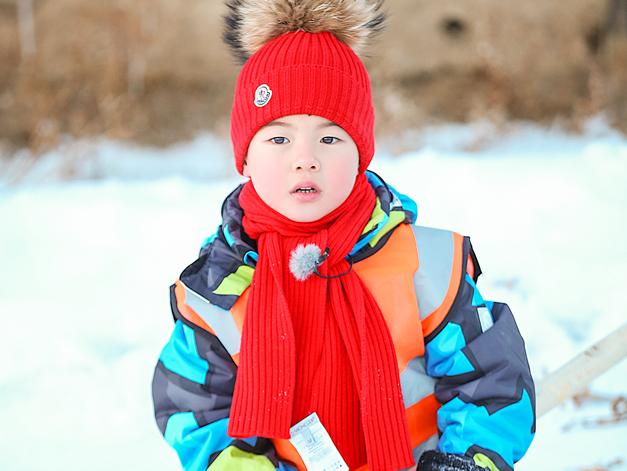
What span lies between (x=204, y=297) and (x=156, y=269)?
1.48m

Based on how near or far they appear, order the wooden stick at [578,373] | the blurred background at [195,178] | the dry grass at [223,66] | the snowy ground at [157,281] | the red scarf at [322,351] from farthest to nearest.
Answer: the dry grass at [223,66] → the blurred background at [195,178] → the snowy ground at [157,281] → the wooden stick at [578,373] → the red scarf at [322,351]

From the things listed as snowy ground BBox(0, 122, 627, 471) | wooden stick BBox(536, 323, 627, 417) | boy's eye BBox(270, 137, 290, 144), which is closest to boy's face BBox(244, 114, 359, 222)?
boy's eye BBox(270, 137, 290, 144)

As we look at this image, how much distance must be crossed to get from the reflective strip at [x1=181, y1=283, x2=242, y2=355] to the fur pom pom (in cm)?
47

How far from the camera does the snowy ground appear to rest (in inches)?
78.6

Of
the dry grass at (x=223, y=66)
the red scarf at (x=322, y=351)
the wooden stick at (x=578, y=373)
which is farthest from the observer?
the dry grass at (x=223, y=66)

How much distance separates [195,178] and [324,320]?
3.56 m

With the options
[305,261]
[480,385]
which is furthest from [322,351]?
[480,385]

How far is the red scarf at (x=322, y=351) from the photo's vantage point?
4.09 feet

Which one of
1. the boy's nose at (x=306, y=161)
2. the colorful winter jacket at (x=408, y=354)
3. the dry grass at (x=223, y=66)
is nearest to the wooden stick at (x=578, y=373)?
the colorful winter jacket at (x=408, y=354)

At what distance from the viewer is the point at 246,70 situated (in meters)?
1.37

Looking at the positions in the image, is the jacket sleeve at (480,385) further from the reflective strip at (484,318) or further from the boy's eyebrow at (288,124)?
the boy's eyebrow at (288,124)

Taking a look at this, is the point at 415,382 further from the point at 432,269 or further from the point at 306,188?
the point at 306,188

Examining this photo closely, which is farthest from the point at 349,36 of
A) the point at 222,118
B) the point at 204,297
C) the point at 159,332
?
the point at 222,118

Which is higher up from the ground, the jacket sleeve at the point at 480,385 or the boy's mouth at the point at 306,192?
the boy's mouth at the point at 306,192
